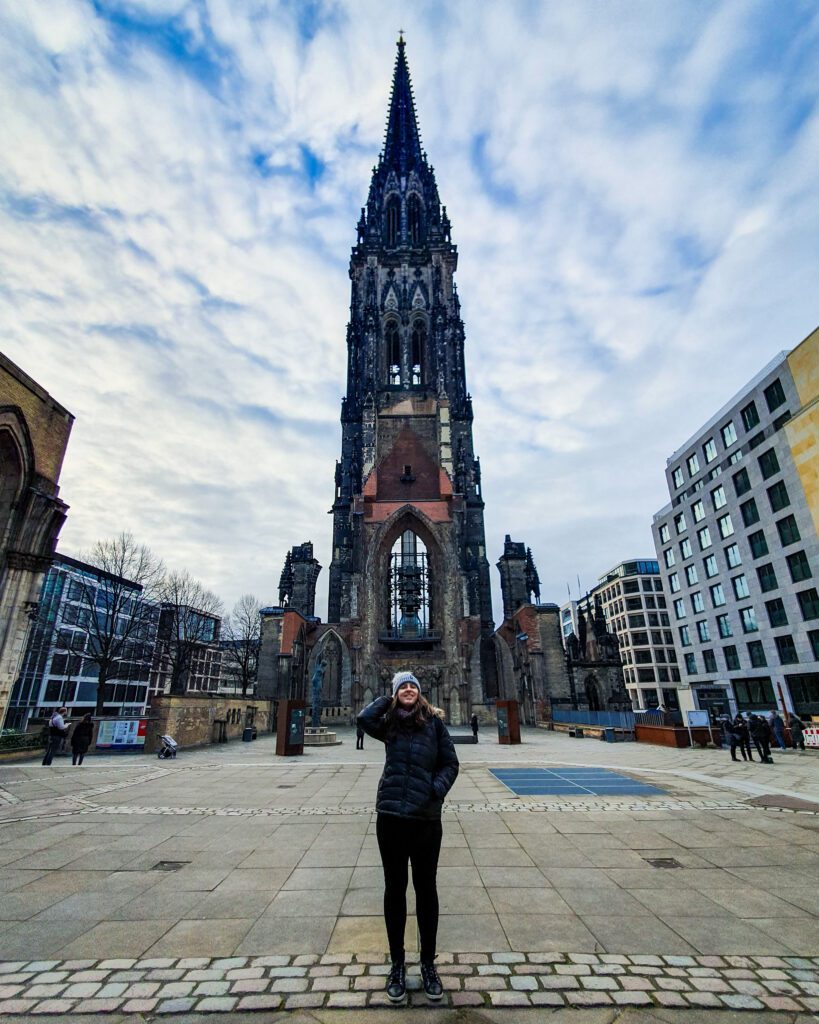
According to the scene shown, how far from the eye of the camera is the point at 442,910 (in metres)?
3.89

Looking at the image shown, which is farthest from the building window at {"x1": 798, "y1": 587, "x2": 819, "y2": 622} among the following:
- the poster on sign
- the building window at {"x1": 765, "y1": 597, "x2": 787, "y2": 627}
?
the poster on sign

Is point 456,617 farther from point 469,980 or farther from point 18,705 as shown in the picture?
point 18,705

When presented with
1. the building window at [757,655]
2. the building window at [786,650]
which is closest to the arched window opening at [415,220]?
the building window at [757,655]

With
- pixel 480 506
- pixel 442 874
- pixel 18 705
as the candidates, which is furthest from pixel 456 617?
pixel 18 705


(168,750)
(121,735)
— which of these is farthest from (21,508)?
(168,750)

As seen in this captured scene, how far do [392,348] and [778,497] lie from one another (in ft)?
108

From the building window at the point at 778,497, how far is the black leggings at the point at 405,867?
1522 inches

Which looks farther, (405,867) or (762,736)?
(762,736)

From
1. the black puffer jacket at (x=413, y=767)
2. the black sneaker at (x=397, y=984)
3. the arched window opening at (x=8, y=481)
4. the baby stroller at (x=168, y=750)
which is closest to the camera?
the black sneaker at (x=397, y=984)

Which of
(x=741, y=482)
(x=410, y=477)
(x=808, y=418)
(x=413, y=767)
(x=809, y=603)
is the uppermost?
(x=410, y=477)

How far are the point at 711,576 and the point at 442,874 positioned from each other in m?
42.9

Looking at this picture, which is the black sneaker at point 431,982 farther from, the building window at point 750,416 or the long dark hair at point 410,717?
the building window at point 750,416

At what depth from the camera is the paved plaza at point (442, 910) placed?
8.87 feet

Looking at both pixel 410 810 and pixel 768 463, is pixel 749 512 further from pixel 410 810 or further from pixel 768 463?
pixel 410 810
